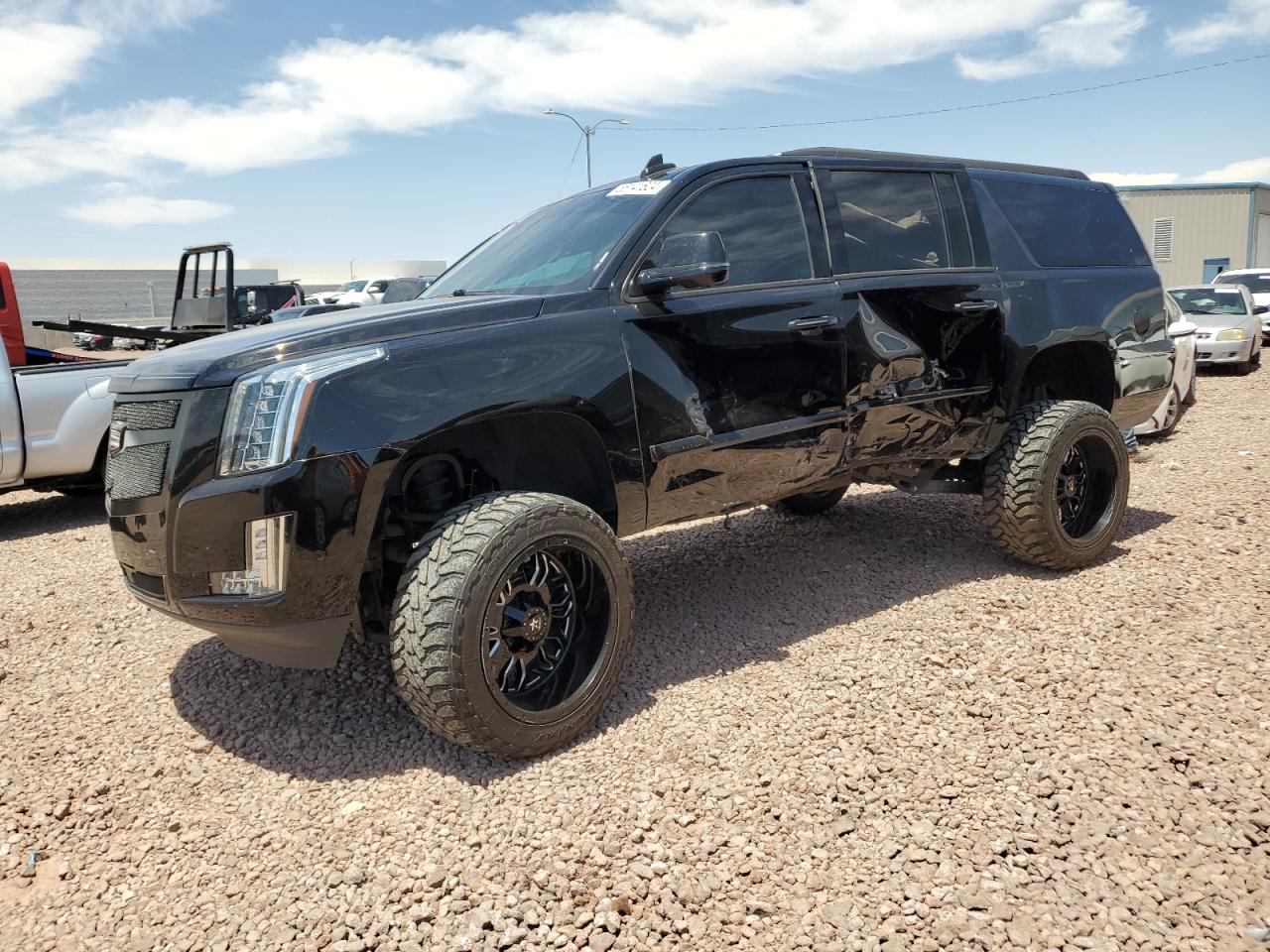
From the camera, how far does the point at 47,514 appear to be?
309 inches

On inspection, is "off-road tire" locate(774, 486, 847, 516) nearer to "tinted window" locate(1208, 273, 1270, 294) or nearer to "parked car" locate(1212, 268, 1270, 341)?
"parked car" locate(1212, 268, 1270, 341)

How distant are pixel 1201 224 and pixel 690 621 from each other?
42.2m

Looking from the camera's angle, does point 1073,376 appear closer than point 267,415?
No

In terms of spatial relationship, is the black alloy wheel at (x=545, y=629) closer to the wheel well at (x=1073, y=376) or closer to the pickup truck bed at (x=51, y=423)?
the wheel well at (x=1073, y=376)

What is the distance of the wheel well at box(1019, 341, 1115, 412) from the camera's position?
5277mm

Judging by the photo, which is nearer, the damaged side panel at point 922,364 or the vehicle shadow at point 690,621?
the vehicle shadow at point 690,621

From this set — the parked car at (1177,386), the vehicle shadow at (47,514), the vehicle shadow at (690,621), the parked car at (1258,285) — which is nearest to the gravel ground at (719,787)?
the vehicle shadow at (690,621)

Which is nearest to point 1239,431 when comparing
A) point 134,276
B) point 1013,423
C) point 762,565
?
point 1013,423

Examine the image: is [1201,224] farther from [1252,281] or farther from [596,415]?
[596,415]

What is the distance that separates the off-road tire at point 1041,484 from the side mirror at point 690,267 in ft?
6.93

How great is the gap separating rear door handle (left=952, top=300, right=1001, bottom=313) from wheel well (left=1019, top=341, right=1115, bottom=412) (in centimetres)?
63

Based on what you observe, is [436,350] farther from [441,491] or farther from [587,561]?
[587,561]

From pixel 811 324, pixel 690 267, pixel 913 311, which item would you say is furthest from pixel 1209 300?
pixel 690 267

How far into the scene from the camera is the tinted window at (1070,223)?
5.04 meters
